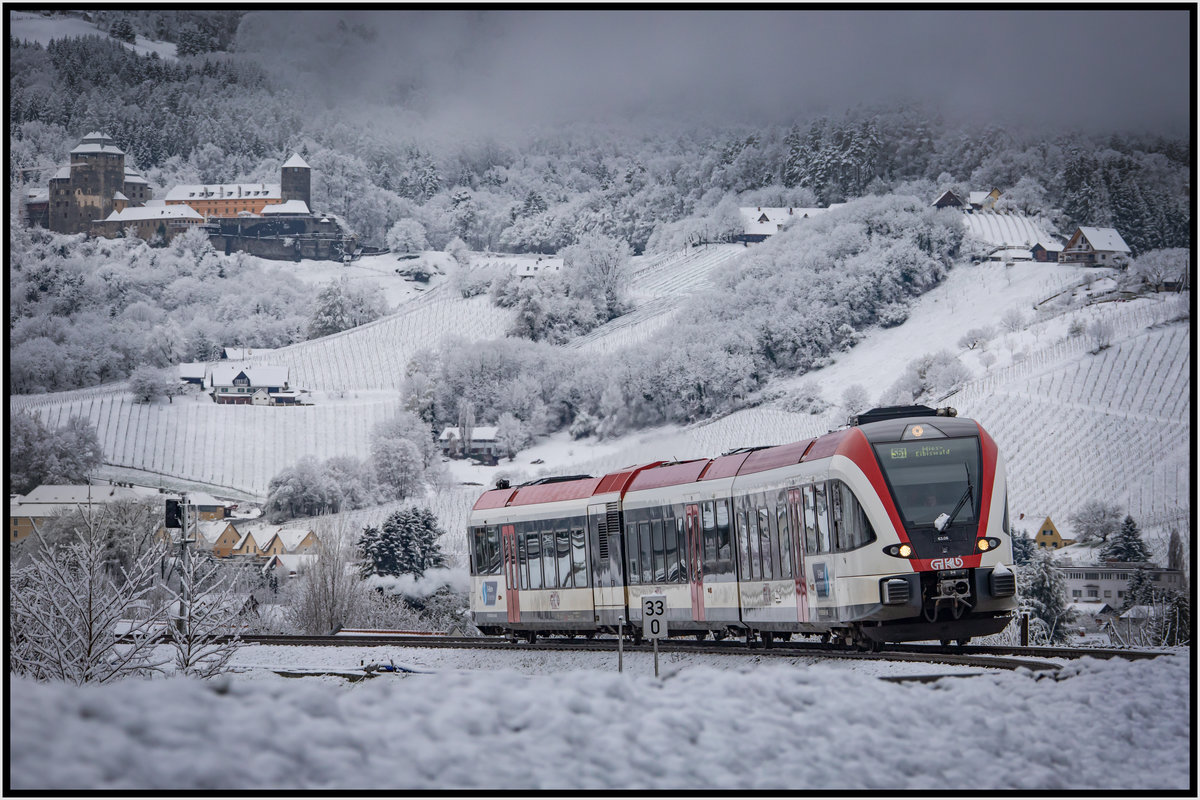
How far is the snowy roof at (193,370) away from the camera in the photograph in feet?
494

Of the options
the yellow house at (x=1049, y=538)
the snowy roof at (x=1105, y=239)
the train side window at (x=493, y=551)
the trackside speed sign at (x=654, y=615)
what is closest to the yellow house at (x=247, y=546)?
the yellow house at (x=1049, y=538)

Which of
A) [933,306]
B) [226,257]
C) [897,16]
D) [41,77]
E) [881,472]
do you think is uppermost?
[41,77]

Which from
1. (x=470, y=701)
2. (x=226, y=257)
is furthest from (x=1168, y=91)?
(x=470, y=701)

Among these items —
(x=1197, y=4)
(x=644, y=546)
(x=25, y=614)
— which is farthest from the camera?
(x=25, y=614)

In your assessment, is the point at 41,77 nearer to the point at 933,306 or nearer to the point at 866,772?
the point at 933,306

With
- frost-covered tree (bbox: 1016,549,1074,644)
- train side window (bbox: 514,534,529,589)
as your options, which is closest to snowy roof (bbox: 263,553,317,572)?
frost-covered tree (bbox: 1016,549,1074,644)

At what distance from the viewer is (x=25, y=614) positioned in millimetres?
30969

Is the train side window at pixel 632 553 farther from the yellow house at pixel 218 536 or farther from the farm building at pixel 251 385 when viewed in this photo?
the farm building at pixel 251 385

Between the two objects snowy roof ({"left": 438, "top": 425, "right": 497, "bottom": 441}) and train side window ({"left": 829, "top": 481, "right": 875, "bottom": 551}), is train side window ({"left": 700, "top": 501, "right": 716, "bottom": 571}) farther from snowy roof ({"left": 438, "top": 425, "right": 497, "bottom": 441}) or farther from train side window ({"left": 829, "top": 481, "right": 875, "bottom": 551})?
snowy roof ({"left": 438, "top": 425, "right": 497, "bottom": 441})

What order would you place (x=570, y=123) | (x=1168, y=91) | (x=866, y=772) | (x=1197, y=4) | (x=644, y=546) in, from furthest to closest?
(x=570, y=123), (x=1168, y=91), (x=644, y=546), (x=1197, y=4), (x=866, y=772)

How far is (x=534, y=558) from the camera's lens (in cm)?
3041

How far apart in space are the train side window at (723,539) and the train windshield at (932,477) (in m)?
4.31

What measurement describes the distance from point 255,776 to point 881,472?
11.2 meters

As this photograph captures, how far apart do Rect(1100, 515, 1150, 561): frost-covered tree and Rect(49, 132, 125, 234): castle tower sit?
13800cm
